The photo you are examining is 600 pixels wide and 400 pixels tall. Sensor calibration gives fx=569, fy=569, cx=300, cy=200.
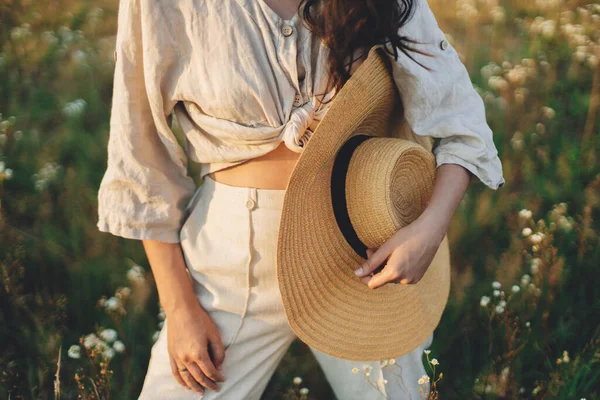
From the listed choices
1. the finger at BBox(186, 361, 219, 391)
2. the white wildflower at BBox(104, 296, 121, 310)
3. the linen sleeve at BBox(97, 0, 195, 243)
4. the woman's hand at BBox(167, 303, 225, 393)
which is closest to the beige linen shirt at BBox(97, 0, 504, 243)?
the linen sleeve at BBox(97, 0, 195, 243)

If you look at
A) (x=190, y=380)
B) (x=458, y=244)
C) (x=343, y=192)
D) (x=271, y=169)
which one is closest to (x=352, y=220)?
(x=343, y=192)

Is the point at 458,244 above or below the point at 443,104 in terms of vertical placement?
below

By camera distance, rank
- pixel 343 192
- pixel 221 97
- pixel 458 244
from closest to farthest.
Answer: pixel 221 97 < pixel 343 192 < pixel 458 244

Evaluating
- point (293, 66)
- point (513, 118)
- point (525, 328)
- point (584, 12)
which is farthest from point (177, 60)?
point (584, 12)

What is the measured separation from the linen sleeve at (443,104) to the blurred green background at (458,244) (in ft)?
3.11

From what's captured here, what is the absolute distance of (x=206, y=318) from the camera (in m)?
1.42

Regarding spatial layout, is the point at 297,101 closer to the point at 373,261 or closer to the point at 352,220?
the point at 352,220

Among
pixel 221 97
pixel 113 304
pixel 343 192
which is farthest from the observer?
pixel 113 304

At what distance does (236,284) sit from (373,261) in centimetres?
34

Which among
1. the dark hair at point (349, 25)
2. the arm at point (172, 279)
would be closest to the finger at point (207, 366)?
the arm at point (172, 279)

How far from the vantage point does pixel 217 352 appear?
4.59ft

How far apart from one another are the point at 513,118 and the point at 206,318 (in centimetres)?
285

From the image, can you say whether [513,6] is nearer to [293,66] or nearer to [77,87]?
[77,87]

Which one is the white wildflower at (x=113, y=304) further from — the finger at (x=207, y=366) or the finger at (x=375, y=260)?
the finger at (x=375, y=260)
